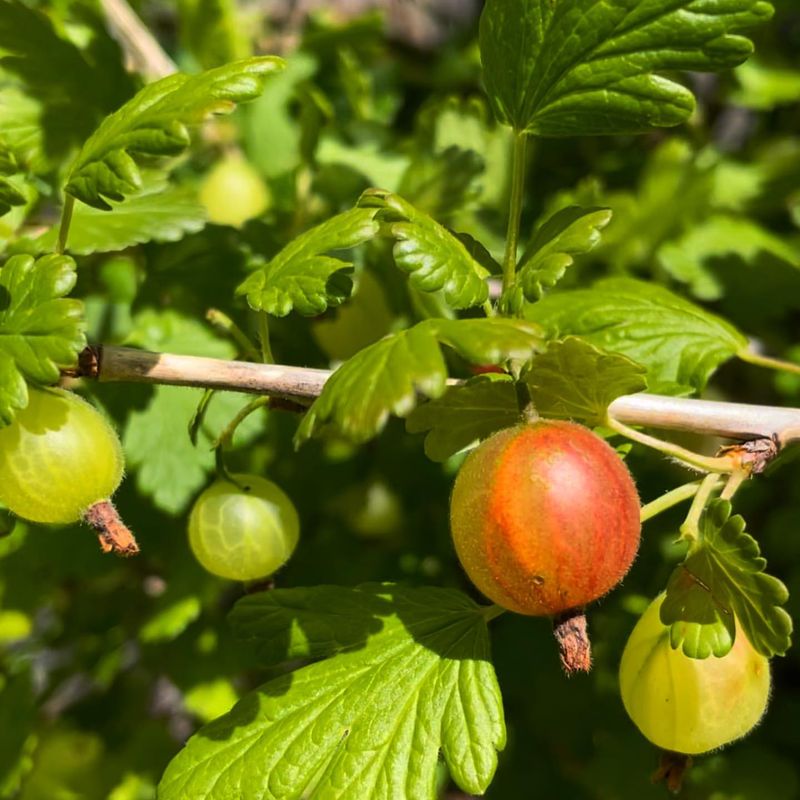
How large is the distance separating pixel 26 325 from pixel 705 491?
67 cm

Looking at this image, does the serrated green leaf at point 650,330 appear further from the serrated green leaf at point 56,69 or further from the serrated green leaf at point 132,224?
the serrated green leaf at point 56,69

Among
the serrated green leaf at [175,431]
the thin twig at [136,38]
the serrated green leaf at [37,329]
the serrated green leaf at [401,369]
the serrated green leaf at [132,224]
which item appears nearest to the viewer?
the serrated green leaf at [401,369]

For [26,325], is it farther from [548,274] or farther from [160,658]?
[160,658]

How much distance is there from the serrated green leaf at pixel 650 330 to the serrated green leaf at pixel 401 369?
0.41 m

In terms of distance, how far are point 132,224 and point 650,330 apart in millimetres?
670

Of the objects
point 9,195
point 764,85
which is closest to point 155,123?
point 9,195

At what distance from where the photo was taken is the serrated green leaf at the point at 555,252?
905mm

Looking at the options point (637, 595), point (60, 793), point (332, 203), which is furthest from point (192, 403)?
point (60, 793)

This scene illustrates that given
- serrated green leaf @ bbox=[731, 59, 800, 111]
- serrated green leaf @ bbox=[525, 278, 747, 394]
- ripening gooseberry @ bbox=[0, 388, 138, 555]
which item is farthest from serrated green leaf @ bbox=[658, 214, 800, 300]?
ripening gooseberry @ bbox=[0, 388, 138, 555]

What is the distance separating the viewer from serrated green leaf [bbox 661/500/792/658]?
88 centimetres

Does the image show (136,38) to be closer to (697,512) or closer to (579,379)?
(579,379)

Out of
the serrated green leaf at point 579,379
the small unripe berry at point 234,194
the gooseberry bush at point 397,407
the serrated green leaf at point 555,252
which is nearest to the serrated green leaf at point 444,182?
the gooseberry bush at point 397,407

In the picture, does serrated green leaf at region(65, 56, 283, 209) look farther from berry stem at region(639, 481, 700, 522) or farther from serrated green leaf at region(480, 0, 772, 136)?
berry stem at region(639, 481, 700, 522)

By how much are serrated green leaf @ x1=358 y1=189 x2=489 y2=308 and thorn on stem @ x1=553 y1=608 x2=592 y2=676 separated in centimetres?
30
